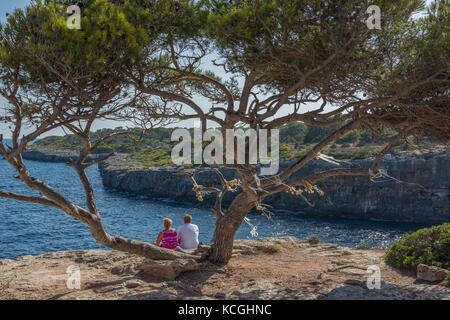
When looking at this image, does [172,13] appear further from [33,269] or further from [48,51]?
[33,269]

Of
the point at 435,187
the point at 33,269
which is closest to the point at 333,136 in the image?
the point at 33,269

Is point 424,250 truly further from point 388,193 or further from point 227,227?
point 388,193

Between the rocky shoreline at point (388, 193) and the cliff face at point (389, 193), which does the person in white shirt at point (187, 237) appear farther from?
the cliff face at point (389, 193)

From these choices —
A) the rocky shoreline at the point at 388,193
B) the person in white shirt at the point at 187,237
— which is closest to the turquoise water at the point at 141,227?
the rocky shoreline at the point at 388,193

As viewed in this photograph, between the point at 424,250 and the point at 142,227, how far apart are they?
2787 cm

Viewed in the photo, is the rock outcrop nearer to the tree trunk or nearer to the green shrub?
the tree trunk

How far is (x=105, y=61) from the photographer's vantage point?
6.35 metres

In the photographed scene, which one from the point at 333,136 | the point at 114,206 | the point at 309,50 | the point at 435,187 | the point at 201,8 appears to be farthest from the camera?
the point at 114,206

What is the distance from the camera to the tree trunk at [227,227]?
8.18 meters

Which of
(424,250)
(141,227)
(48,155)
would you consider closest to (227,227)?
(424,250)

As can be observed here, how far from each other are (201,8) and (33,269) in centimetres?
740

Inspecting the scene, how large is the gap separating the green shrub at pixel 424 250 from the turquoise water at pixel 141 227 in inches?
738

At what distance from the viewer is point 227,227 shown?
8.20m

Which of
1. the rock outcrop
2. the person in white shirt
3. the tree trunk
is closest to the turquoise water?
the person in white shirt
